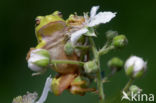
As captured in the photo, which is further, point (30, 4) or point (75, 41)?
point (30, 4)

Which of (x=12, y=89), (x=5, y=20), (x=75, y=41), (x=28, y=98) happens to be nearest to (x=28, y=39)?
(x=5, y=20)

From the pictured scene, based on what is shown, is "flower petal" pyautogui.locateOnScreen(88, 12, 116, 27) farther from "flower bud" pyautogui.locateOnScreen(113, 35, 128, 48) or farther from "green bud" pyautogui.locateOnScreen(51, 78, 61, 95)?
"green bud" pyautogui.locateOnScreen(51, 78, 61, 95)

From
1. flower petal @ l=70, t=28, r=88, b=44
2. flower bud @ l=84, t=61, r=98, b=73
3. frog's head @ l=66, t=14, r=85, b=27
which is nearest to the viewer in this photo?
flower bud @ l=84, t=61, r=98, b=73

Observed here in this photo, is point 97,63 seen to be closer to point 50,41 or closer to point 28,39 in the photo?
point 50,41

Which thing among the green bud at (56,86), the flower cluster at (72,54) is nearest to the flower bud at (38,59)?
the flower cluster at (72,54)

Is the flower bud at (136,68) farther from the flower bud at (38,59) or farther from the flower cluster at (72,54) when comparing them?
the flower bud at (38,59)

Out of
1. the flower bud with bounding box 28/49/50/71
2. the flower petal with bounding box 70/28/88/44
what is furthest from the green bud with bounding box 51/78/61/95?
the flower petal with bounding box 70/28/88/44
